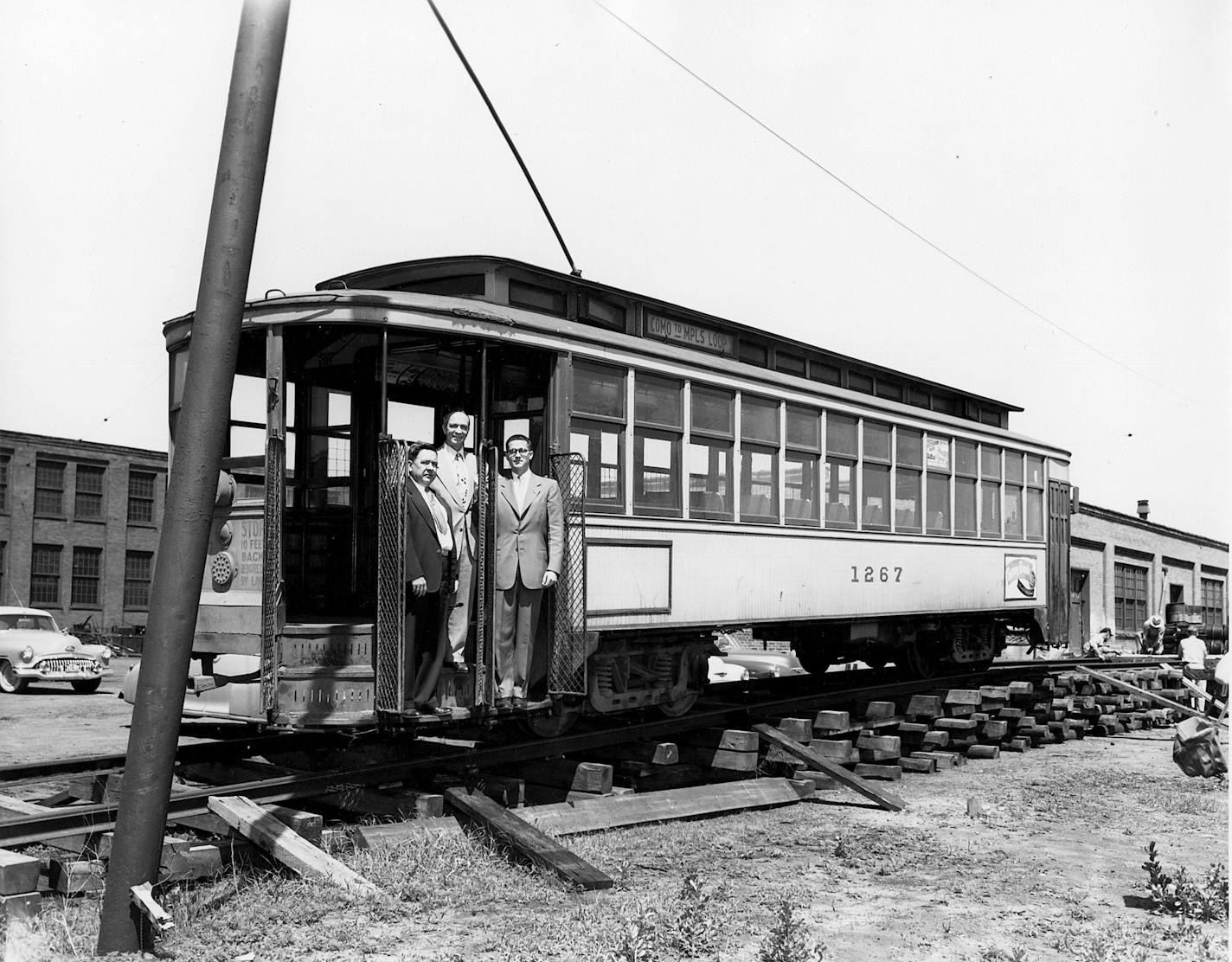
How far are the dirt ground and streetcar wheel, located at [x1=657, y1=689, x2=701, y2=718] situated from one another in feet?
4.39

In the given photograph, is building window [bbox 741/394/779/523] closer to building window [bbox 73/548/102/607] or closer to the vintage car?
the vintage car

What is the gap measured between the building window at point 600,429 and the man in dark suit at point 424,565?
1449 mm

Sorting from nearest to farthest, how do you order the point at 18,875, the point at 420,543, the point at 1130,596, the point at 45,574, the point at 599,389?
1. the point at 18,875
2. the point at 420,543
3. the point at 599,389
4. the point at 45,574
5. the point at 1130,596

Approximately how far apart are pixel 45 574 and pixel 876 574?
32.2 metres

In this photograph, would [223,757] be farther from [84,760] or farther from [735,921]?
[735,921]

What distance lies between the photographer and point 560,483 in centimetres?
829

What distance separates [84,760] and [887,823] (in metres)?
5.28

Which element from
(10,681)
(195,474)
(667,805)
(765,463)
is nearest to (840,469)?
(765,463)

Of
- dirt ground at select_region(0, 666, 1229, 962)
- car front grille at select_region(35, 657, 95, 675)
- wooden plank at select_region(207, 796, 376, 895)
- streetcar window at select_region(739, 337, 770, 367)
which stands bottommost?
car front grille at select_region(35, 657, 95, 675)

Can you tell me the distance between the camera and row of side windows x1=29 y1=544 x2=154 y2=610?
37.6 m

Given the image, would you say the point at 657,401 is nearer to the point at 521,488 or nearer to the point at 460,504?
the point at 521,488

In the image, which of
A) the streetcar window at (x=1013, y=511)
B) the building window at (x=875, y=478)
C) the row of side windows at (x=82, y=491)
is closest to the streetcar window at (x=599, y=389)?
the building window at (x=875, y=478)

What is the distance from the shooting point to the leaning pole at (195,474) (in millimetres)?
5117

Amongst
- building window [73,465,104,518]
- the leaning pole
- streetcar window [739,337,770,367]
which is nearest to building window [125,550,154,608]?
building window [73,465,104,518]
